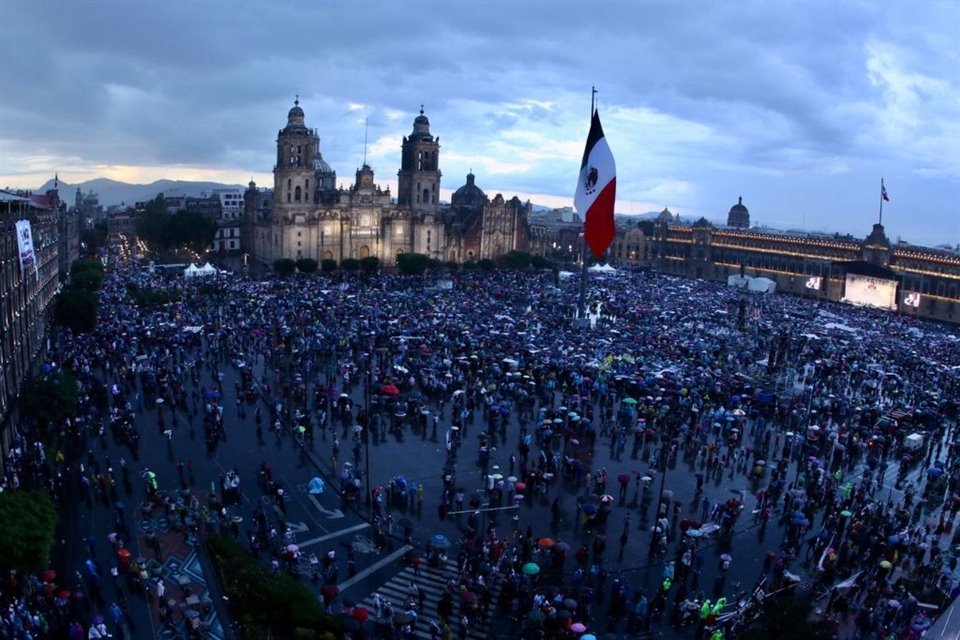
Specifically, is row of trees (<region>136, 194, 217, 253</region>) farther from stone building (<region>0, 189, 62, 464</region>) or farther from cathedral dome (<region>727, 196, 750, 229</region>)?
cathedral dome (<region>727, 196, 750, 229</region>)

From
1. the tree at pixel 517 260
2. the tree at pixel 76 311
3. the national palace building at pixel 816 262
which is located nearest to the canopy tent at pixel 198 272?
the tree at pixel 76 311

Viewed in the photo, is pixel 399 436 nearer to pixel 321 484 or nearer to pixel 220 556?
pixel 321 484

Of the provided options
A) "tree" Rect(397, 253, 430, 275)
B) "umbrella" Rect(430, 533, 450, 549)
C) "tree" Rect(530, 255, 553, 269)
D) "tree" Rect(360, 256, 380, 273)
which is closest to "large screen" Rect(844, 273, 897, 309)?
"tree" Rect(530, 255, 553, 269)

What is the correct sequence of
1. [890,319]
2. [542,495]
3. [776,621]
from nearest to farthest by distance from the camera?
[776,621]
[542,495]
[890,319]

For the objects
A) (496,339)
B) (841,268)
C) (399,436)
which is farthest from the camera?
(841,268)

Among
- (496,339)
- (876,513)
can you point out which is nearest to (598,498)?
(876,513)

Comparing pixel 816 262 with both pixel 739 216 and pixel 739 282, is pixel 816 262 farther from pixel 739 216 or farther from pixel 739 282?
pixel 739 216

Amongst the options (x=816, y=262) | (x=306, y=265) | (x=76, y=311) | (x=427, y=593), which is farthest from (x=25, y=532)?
(x=816, y=262)

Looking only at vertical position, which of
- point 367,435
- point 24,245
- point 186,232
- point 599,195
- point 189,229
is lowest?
point 367,435

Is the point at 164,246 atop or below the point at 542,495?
atop
